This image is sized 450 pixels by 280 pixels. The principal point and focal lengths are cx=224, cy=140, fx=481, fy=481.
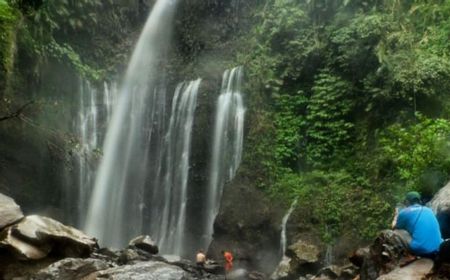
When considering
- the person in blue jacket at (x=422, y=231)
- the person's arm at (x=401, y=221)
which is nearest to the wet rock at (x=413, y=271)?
the person in blue jacket at (x=422, y=231)

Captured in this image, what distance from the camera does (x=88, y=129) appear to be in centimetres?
2027

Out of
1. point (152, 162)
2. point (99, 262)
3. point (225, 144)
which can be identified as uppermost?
point (225, 144)

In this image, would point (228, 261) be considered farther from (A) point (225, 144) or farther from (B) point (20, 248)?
(B) point (20, 248)

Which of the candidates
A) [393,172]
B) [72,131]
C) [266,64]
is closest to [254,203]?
[393,172]

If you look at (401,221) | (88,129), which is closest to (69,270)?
(401,221)

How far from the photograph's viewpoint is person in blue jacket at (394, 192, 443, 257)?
6688 mm

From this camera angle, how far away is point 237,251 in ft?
50.8

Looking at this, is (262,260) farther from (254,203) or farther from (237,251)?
(254,203)

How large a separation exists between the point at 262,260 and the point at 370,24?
28.6 feet

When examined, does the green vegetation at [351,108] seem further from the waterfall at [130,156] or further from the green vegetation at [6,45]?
the green vegetation at [6,45]

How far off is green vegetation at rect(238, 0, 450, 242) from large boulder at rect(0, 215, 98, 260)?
23.4 ft

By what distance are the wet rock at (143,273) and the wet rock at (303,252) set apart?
194 inches

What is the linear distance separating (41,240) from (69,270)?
1567 mm

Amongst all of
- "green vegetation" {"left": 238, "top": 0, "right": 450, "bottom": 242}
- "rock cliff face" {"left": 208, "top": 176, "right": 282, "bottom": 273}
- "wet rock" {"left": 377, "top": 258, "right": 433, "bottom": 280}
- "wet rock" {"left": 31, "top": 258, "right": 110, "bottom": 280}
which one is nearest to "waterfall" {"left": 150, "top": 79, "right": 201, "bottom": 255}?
"rock cliff face" {"left": 208, "top": 176, "right": 282, "bottom": 273}
